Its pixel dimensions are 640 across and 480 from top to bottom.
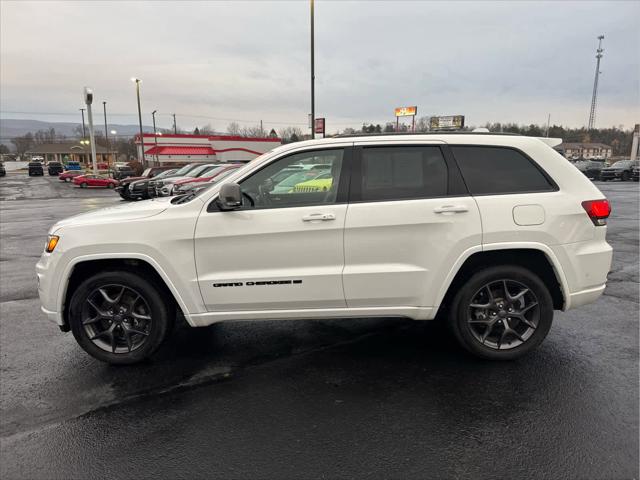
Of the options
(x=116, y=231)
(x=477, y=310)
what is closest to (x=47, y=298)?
(x=116, y=231)

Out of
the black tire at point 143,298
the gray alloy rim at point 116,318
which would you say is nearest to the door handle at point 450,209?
the black tire at point 143,298

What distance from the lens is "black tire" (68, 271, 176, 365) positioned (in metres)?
3.57

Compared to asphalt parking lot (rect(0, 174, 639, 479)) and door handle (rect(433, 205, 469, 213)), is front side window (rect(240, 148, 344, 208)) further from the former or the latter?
asphalt parking lot (rect(0, 174, 639, 479))

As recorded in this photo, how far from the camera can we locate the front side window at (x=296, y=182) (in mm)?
3572

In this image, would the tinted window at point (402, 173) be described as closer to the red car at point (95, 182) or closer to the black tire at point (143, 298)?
the black tire at point (143, 298)

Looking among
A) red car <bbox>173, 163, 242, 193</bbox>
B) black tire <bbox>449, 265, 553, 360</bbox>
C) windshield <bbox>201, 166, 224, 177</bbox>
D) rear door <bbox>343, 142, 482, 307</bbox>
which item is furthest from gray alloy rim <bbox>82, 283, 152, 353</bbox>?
windshield <bbox>201, 166, 224, 177</bbox>

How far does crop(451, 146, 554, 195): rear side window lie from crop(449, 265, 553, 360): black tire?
0.68 meters

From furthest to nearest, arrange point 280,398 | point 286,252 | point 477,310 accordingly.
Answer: point 477,310 < point 286,252 < point 280,398

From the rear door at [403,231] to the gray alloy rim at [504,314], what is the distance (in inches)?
18.2

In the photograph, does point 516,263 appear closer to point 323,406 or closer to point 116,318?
point 323,406

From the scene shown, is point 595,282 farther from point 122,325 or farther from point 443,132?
point 122,325

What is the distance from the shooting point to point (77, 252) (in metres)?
3.48

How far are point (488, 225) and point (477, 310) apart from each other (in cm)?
76

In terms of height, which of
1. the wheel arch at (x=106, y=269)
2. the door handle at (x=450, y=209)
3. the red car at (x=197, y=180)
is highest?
the door handle at (x=450, y=209)
